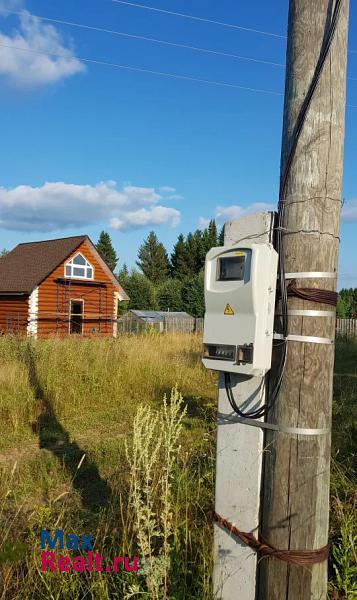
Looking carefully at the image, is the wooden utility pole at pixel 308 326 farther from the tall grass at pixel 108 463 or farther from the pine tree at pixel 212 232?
the pine tree at pixel 212 232

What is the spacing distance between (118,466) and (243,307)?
11.4ft

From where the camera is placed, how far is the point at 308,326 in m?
2.03

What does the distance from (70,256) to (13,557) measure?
2442 cm

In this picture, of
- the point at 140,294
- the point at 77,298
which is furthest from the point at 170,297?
the point at 77,298

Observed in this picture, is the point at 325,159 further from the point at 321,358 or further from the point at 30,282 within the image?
the point at 30,282

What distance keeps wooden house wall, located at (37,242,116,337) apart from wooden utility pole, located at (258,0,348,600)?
22.4m

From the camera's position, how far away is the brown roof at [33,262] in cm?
2502

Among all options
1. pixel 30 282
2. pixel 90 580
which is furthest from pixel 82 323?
pixel 90 580

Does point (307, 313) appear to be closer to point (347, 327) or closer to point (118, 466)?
point (118, 466)

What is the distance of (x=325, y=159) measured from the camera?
2.05 metres

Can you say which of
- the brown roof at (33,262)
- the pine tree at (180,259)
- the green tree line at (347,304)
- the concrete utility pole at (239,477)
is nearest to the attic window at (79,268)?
the brown roof at (33,262)

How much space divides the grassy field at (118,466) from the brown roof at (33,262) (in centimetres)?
1347

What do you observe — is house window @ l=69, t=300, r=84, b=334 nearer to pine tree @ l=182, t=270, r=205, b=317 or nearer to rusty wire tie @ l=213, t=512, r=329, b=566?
pine tree @ l=182, t=270, r=205, b=317

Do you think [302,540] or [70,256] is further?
[70,256]
